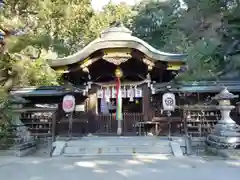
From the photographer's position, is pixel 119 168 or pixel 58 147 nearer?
pixel 119 168

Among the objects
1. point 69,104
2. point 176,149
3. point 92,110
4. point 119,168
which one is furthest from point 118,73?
point 119,168

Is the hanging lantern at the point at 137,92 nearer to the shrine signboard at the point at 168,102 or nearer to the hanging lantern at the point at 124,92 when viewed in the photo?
the hanging lantern at the point at 124,92

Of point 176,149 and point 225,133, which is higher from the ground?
point 225,133

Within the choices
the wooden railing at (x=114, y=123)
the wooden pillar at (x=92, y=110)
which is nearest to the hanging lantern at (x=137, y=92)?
the wooden railing at (x=114, y=123)

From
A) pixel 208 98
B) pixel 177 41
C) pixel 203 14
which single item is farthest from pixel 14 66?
pixel 177 41

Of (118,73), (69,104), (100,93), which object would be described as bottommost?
(69,104)

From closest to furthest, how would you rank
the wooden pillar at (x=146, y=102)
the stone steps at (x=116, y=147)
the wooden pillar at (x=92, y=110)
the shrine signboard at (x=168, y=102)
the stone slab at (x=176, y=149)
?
the stone slab at (x=176, y=149) → the stone steps at (x=116, y=147) → the shrine signboard at (x=168, y=102) → the wooden pillar at (x=146, y=102) → the wooden pillar at (x=92, y=110)

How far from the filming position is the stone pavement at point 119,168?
571 cm

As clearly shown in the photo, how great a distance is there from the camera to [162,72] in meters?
11.5

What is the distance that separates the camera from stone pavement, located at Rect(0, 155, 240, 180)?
18.7ft

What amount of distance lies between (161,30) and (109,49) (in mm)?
23287

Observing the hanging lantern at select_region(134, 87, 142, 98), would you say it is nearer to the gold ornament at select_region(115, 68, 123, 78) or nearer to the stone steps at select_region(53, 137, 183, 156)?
the gold ornament at select_region(115, 68, 123, 78)

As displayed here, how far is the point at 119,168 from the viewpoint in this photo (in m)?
6.41

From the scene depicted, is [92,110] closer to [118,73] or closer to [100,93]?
[100,93]
